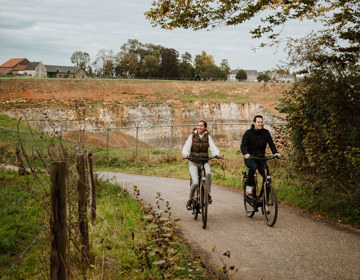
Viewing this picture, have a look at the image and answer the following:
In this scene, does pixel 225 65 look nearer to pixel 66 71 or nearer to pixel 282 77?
pixel 66 71

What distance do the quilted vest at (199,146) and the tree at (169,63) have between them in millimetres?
83997

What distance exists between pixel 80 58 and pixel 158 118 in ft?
249

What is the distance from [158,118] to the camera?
176ft

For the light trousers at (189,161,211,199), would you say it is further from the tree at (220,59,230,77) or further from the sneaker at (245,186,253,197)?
the tree at (220,59,230,77)

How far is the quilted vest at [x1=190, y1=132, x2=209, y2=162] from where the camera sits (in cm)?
709

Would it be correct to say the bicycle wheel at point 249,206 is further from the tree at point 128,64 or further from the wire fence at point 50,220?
the tree at point 128,64

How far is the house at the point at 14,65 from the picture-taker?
11730cm

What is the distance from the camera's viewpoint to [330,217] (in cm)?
736

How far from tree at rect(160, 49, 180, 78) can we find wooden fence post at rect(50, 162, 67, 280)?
87.8 meters

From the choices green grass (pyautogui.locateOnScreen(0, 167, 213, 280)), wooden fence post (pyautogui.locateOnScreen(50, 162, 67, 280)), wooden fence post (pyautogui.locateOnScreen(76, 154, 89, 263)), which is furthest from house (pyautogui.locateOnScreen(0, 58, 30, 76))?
wooden fence post (pyautogui.locateOnScreen(50, 162, 67, 280))

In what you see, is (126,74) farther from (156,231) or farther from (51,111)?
(156,231)

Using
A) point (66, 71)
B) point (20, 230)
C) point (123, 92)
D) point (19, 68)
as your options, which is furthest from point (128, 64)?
point (20, 230)

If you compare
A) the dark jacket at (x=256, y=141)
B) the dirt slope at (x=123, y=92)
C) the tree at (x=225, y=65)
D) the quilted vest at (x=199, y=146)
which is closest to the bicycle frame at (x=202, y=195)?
the quilted vest at (x=199, y=146)

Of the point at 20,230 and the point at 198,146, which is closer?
the point at 198,146
